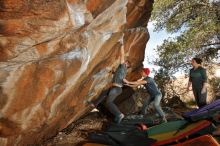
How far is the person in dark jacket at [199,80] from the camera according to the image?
9923mm

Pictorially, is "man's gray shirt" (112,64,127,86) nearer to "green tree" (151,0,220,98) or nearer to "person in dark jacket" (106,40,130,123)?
"person in dark jacket" (106,40,130,123)

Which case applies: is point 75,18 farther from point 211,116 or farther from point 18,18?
point 211,116

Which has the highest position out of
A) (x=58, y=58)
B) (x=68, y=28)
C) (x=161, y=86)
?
(x=68, y=28)

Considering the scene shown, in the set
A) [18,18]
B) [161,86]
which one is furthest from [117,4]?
[161,86]

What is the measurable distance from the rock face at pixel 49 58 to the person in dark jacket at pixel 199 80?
2.74 meters

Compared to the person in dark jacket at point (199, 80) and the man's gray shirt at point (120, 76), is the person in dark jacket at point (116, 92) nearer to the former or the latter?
the man's gray shirt at point (120, 76)

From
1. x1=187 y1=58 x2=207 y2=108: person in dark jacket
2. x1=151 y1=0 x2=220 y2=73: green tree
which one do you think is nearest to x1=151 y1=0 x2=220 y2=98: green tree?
x1=151 y1=0 x2=220 y2=73: green tree

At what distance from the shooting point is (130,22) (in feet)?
39.7

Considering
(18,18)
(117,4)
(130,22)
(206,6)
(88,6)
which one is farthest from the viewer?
(206,6)

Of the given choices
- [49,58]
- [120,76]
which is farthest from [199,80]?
[49,58]

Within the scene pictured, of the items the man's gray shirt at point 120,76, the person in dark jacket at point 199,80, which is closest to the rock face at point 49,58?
the man's gray shirt at point 120,76

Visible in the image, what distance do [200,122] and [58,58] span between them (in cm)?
387

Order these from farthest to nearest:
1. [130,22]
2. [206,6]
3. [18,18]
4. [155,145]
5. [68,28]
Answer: [206,6]
[130,22]
[68,28]
[18,18]
[155,145]

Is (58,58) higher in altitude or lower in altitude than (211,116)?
higher
